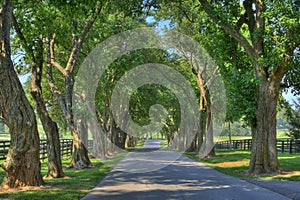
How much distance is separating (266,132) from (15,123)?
11095 millimetres

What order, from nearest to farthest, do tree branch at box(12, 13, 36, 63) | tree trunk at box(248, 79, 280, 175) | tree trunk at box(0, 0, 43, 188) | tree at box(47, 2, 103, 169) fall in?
tree trunk at box(0, 0, 43, 188) < tree branch at box(12, 13, 36, 63) < tree trunk at box(248, 79, 280, 175) < tree at box(47, 2, 103, 169)

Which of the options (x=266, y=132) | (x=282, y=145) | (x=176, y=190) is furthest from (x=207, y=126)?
(x=176, y=190)

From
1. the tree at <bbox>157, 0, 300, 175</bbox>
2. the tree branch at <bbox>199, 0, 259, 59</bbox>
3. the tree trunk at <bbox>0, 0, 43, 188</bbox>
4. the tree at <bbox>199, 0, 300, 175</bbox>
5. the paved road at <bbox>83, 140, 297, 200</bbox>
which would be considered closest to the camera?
the paved road at <bbox>83, 140, 297, 200</bbox>

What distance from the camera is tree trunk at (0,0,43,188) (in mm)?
11125

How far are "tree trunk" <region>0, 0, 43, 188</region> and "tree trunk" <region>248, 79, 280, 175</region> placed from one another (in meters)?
10.1

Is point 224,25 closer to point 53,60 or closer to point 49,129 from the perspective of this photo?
point 49,129

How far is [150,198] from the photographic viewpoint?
984cm

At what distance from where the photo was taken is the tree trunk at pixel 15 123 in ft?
36.5

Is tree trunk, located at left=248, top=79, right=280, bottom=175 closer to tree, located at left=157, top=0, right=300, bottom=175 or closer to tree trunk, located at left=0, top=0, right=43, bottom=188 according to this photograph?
tree, located at left=157, top=0, right=300, bottom=175

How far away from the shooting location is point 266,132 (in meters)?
17.0

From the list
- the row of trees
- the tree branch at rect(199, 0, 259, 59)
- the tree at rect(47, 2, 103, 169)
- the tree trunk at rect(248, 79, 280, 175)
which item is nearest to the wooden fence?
the row of trees

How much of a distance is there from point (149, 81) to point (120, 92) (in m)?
3.41

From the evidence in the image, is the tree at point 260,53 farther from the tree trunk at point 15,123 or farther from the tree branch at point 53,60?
the tree trunk at point 15,123

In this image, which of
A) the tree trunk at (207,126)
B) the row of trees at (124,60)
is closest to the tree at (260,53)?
the row of trees at (124,60)
